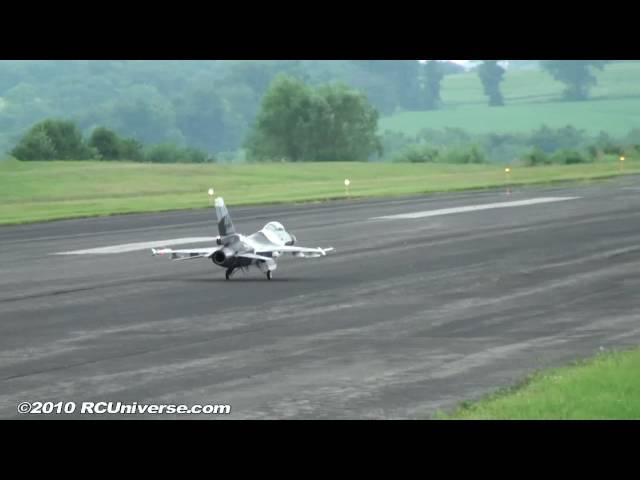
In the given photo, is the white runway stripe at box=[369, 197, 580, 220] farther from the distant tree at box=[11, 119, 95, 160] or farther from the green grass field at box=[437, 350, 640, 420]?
the distant tree at box=[11, 119, 95, 160]

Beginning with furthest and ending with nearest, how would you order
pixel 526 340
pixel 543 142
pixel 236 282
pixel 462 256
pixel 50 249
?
pixel 543 142 < pixel 50 249 < pixel 462 256 < pixel 236 282 < pixel 526 340

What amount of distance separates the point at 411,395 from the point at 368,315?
9.53 m

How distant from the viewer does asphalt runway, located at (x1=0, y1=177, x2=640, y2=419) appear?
22094mm

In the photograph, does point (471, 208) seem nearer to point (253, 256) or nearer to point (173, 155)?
point (253, 256)

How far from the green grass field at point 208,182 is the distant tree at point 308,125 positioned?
4351 centimetres

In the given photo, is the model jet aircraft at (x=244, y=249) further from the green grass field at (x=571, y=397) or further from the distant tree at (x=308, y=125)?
the distant tree at (x=308, y=125)

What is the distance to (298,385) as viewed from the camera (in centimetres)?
2234

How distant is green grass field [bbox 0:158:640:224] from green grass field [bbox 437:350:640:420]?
47124 mm
